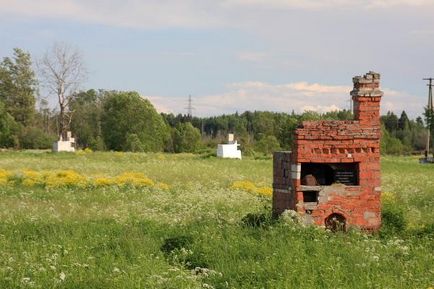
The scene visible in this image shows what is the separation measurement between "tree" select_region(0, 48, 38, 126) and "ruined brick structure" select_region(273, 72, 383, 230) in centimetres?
6163

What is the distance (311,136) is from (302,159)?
49 cm

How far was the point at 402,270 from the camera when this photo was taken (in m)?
8.80

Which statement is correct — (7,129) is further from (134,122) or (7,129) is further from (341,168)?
(341,168)

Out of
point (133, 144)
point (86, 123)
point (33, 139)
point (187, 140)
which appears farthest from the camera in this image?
point (86, 123)

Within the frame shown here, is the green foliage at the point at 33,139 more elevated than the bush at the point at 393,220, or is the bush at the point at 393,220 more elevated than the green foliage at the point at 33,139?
the green foliage at the point at 33,139

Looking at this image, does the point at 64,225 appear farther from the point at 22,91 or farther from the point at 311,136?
the point at 22,91

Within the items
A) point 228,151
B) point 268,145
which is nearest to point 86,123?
point 268,145

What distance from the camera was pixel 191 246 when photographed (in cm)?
1059

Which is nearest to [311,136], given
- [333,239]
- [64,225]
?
[333,239]

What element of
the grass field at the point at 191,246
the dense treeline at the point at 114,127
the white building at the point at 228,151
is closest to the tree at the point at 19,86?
the dense treeline at the point at 114,127

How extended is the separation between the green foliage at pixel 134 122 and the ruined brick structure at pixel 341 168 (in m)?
56.6

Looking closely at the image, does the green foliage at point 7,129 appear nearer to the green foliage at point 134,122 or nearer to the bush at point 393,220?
the green foliage at point 134,122

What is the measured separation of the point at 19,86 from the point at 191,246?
6387 cm

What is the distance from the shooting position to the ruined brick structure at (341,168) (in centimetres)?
1231
